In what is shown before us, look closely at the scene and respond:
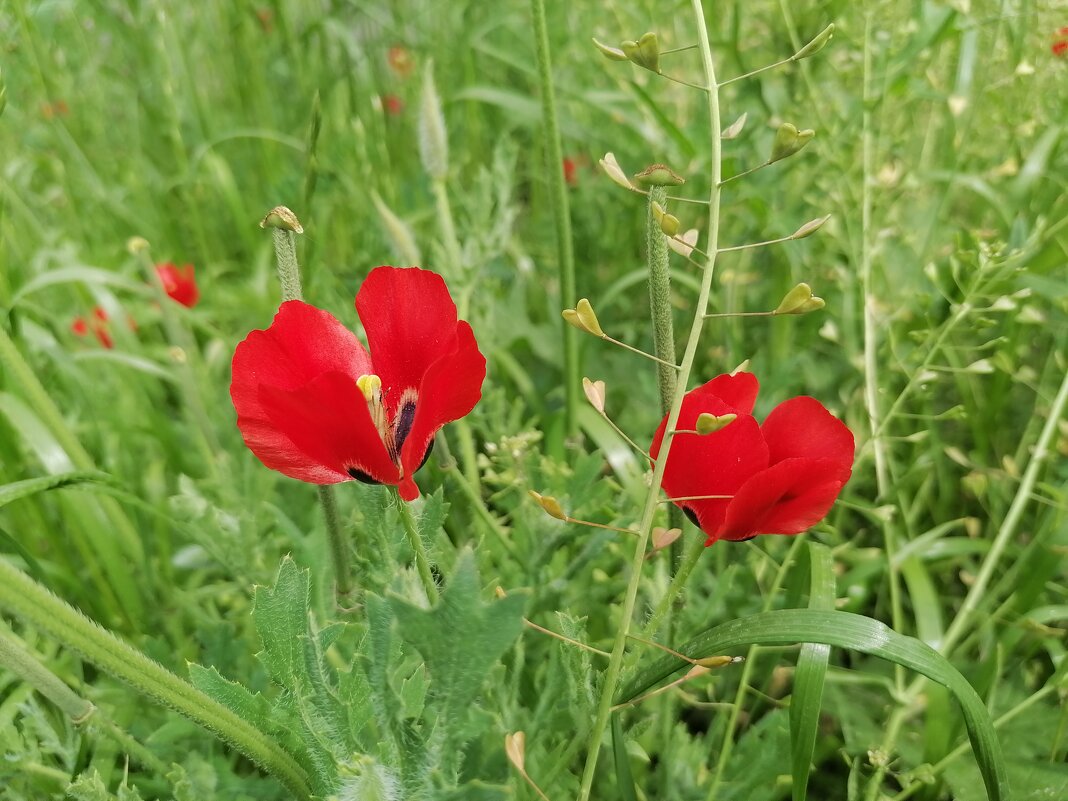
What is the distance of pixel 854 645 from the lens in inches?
27.7

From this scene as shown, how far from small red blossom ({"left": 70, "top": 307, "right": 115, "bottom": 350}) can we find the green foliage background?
0.22 ft

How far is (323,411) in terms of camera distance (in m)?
0.62

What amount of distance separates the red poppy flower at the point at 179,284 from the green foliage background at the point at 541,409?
4.1 inches

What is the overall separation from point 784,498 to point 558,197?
1.85ft

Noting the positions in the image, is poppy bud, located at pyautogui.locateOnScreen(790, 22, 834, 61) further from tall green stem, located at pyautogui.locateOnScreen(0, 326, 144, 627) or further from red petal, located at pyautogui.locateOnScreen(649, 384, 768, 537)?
tall green stem, located at pyautogui.locateOnScreen(0, 326, 144, 627)

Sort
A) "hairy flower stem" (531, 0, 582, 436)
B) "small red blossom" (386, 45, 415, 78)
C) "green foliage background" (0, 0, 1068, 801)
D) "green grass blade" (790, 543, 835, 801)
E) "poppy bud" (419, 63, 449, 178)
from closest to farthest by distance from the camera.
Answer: "green grass blade" (790, 543, 835, 801) → "green foliage background" (0, 0, 1068, 801) → "hairy flower stem" (531, 0, 582, 436) → "poppy bud" (419, 63, 449, 178) → "small red blossom" (386, 45, 415, 78)

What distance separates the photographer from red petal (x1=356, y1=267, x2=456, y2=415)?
698mm

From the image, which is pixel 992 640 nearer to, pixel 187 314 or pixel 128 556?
pixel 128 556

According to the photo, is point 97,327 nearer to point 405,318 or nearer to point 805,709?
point 405,318

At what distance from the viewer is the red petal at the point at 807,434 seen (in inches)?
27.8

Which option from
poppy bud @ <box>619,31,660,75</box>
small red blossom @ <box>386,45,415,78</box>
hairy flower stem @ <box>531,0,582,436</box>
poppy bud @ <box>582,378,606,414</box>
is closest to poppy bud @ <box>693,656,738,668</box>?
poppy bud @ <box>582,378,606,414</box>

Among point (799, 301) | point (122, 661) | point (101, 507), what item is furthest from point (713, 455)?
point (101, 507)

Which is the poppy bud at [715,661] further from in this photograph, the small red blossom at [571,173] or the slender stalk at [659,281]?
the small red blossom at [571,173]

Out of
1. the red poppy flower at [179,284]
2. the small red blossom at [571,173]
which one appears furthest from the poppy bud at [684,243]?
the small red blossom at [571,173]
